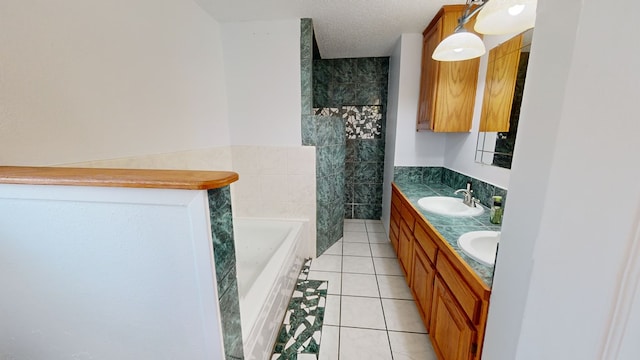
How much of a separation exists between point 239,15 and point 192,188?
2109 millimetres

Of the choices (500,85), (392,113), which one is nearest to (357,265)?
(392,113)

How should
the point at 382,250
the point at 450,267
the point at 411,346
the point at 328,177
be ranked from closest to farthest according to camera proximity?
the point at 450,267 < the point at 411,346 < the point at 328,177 < the point at 382,250

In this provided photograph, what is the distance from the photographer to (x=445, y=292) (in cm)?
117

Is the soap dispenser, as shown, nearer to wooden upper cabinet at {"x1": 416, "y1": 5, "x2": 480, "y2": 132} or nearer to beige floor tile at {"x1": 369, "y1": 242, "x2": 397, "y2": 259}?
wooden upper cabinet at {"x1": 416, "y1": 5, "x2": 480, "y2": 132}

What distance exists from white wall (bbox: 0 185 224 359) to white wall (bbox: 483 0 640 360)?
716mm

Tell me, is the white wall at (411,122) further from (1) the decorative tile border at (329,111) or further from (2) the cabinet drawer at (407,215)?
(1) the decorative tile border at (329,111)

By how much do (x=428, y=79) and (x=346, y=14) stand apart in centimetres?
95

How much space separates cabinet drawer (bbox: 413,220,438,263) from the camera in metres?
1.33

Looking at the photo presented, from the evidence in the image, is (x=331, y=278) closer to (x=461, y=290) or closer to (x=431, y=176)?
(x=461, y=290)

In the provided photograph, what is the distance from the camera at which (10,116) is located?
31.0 inches

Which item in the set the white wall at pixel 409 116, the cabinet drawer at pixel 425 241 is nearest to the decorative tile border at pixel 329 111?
the white wall at pixel 409 116

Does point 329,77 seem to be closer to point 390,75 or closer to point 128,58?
point 390,75

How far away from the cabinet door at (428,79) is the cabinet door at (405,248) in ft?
3.18

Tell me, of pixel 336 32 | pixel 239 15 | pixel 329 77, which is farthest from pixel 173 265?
pixel 329 77
